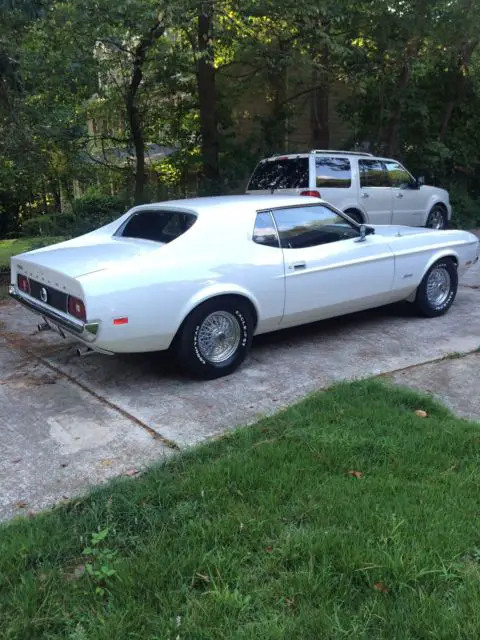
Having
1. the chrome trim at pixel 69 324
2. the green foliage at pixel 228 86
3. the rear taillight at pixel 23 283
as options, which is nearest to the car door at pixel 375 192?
the green foliage at pixel 228 86

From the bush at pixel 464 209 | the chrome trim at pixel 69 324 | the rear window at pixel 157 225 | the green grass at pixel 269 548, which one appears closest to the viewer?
the green grass at pixel 269 548

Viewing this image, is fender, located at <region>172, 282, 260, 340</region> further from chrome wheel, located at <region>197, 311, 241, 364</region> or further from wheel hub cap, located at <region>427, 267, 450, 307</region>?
wheel hub cap, located at <region>427, 267, 450, 307</region>

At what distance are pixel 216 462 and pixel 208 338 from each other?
5.48 ft

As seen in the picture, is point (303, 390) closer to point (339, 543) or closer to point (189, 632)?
point (339, 543)

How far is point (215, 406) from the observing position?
15.2ft

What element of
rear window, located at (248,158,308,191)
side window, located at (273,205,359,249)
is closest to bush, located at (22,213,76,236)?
rear window, located at (248,158,308,191)

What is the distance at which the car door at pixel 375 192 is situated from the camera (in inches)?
433

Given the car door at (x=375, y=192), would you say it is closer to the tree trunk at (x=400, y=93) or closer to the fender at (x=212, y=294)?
the tree trunk at (x=400, y=93)

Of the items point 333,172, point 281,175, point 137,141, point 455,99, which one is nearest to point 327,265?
point 281,175

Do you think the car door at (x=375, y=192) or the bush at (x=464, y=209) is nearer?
the car door at (x=375, y=192)

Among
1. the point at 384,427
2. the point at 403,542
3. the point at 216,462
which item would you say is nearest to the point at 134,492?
the point at 216,462

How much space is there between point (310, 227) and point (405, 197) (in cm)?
662

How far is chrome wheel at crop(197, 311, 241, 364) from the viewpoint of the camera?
5.09 metres

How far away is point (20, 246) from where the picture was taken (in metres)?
14.2
